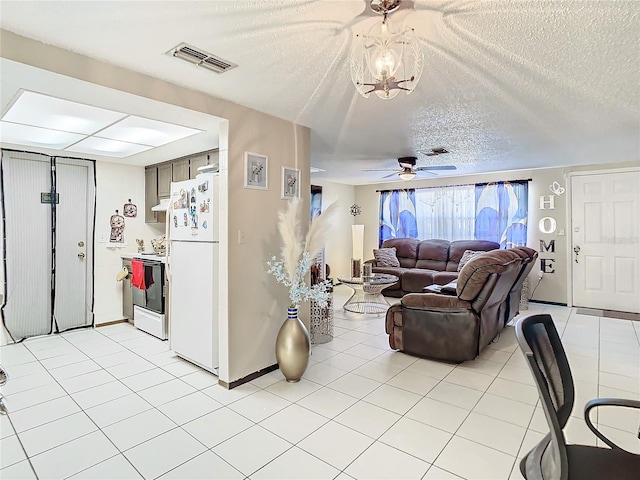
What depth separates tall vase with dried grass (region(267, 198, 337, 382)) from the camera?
2.91 meters

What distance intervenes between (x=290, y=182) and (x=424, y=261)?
4370 mm

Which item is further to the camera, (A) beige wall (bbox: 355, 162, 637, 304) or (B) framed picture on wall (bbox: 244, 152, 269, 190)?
(A) beige wall (bbox: 355, 162, 637, 304)

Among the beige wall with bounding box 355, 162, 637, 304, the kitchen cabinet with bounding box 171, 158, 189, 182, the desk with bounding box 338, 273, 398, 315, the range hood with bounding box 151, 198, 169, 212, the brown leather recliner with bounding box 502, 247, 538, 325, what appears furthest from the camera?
the beige wall with bounding box 355, 162, 637, 304

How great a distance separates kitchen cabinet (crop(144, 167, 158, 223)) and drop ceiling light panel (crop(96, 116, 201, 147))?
1.16 meters

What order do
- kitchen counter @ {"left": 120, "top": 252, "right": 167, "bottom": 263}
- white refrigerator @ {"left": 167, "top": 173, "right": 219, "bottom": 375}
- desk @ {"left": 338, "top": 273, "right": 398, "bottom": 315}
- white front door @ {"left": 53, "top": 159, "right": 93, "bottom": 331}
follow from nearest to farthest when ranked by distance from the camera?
white refrigerator @ {"left": 167, "top": 173, "right": 219, "bottom": 375}, kitchen counter @ {"left": 120, "top": 252, "right": 167, "bottom": 263}, white front door @ {"left": 53, "top": 159, "right": 93, "bottom": 331}, desk @ {"left": 338, "top": 273, "right": 398, "bottom": 315}

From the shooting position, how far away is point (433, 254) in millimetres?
6828

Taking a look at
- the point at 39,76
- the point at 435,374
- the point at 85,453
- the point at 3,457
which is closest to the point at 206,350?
the point at 85,453

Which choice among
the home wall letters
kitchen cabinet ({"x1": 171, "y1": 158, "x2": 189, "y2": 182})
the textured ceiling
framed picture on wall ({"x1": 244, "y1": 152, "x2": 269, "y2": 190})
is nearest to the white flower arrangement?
framed picture on wall ({"x1": 244, "y1": 152, "x2": 269, "y2": 190})

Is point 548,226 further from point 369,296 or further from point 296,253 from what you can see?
point 296,253

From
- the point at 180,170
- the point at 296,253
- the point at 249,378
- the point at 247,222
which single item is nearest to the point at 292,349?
the point at 249,378

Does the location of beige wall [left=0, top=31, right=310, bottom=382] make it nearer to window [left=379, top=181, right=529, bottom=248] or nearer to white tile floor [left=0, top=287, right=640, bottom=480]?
white tile floor [left=0, top=287, right=640, bottom=480]

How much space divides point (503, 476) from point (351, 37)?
239 cm

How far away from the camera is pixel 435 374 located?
3172 millimetres

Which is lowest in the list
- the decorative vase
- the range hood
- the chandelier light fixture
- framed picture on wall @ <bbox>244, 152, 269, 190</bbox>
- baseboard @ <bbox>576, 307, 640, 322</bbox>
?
baseboard @ <bbox>576, 307, 640, 322</bbox>
